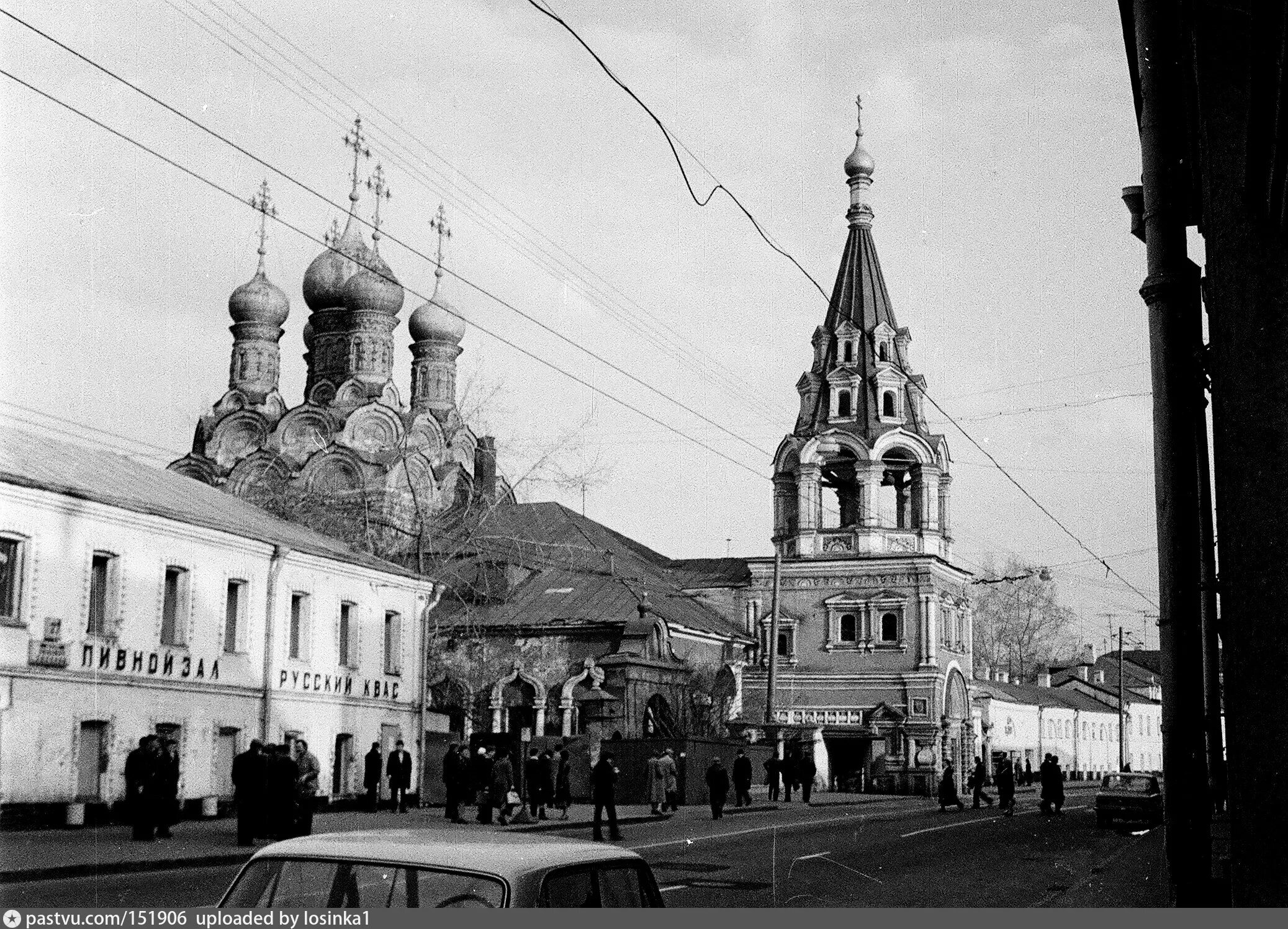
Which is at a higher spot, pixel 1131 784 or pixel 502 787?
pixel 502 787

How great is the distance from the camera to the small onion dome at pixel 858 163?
59219mm

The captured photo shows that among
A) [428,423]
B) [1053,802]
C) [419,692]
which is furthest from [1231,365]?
[428,423]

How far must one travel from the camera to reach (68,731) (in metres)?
21.6

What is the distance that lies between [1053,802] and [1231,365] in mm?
28125

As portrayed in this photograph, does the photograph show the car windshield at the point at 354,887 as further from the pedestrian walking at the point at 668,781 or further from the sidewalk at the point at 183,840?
the pedestrian walking at the point at 668,781

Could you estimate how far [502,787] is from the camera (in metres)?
24.3

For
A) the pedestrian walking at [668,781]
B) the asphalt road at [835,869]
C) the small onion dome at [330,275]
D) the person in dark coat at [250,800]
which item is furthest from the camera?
A: the small onion dome at [330,275]

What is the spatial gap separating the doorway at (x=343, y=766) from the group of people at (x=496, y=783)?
7.45 ft

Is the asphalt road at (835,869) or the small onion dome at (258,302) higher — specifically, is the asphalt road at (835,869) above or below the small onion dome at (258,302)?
below

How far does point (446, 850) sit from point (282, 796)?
13.7 meters

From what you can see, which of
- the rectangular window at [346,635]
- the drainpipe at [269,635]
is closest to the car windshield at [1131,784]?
the rectangular window at [346,635]

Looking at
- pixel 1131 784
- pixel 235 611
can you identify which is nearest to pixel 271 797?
pixel 235 611

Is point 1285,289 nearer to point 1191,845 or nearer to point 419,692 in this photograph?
point 1191,845

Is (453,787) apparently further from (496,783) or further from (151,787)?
(151,787)
